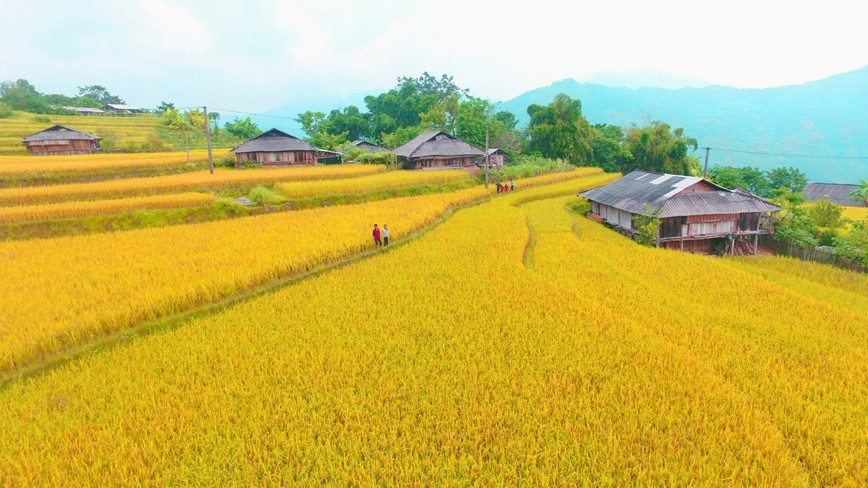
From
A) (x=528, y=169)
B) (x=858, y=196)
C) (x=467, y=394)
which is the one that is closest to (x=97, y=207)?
(x=467, y=394)

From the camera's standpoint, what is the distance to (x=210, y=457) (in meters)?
4.80

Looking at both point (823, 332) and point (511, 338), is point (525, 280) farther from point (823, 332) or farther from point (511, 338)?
point (823, 332)

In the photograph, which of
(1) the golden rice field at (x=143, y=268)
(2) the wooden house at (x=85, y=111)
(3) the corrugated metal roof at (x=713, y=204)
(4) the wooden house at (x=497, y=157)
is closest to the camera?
(1) the golden rice field at (x=143, y=268)

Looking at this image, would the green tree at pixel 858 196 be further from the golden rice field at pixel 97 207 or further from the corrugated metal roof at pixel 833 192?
the golden rice field at pixel 97 207

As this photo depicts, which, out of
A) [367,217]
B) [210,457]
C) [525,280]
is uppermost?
[367,217]

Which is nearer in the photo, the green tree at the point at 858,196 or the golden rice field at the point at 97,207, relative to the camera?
the golden rice field at the point at 97,207

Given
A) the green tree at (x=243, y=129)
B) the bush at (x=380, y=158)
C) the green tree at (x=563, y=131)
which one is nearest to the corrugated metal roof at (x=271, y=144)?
the bush at (x=380, y=158)

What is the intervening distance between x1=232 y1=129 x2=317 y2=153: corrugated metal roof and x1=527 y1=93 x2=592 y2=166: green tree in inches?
859

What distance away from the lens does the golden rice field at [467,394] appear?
4.66 meters

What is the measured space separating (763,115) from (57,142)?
185437mm

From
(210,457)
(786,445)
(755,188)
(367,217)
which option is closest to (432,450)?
(210,457)

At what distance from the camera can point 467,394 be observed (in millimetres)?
5930

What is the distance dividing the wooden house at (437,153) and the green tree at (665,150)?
15.7 meters

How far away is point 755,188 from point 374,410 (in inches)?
1820
